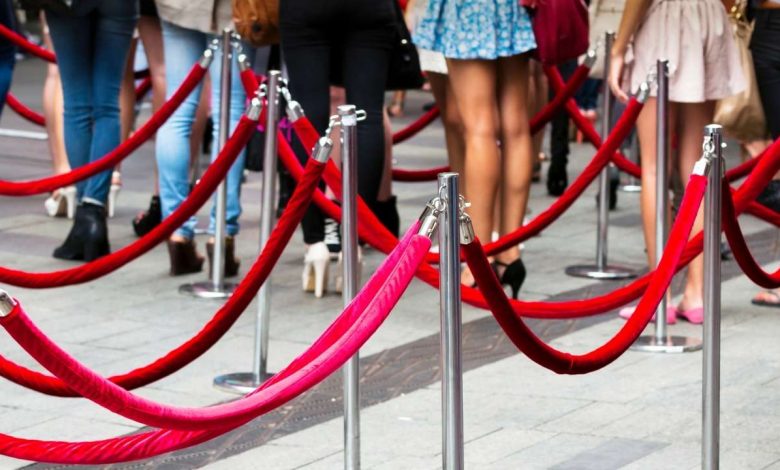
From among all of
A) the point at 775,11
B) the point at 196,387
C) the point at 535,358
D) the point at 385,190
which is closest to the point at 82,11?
the point at 385,190

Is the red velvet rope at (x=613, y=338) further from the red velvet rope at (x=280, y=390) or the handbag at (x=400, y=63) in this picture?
the handbag at (x=400, y=63)

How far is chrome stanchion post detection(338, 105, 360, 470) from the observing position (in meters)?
5.04

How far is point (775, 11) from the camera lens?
7.57 metres

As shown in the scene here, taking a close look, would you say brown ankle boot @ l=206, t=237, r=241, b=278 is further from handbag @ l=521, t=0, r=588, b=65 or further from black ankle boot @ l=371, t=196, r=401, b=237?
handbag @ l=521, t=0, r=588, b=65

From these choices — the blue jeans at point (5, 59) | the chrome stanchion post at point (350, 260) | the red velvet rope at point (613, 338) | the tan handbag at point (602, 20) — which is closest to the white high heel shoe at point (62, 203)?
the blue jeans at point (5, 59)

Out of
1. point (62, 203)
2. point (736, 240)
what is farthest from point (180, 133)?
point (736, 240)

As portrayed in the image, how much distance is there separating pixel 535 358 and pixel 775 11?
12.3 feet

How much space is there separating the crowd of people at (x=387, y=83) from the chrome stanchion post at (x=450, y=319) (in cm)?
315

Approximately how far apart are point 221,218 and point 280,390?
149 inches

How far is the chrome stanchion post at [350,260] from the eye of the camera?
5043 millimetres

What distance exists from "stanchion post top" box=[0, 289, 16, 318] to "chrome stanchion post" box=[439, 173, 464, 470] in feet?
3.62

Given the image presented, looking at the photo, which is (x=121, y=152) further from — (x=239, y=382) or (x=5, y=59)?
(x=239, y=382)

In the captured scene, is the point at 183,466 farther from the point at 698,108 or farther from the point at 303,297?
the point at 698,108

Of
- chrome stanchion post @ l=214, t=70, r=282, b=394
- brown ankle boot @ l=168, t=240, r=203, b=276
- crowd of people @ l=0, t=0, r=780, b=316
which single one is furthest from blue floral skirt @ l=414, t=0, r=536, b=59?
brown ankle boot @ l=168, t=240, r=203, b=276
